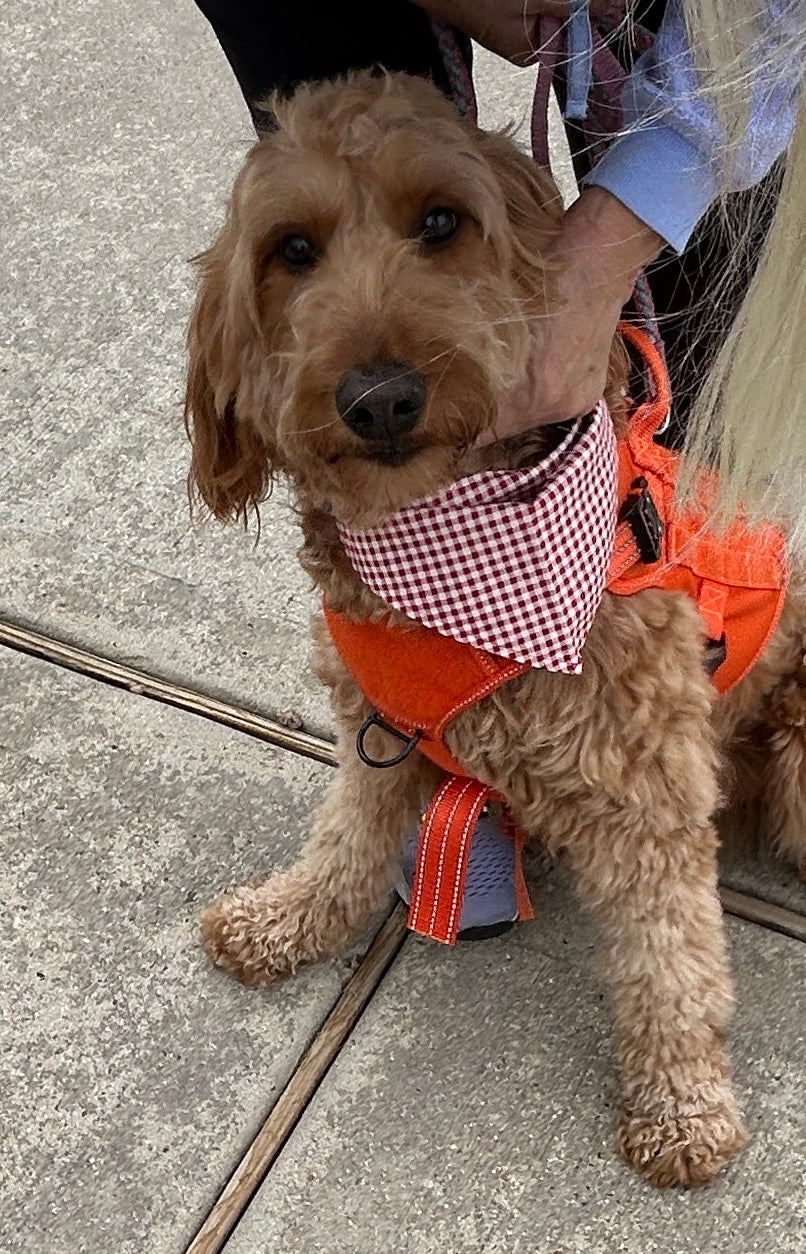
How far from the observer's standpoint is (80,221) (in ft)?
13.1

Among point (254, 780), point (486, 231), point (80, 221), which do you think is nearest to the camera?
point (486, 231)

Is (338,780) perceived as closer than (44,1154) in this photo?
No

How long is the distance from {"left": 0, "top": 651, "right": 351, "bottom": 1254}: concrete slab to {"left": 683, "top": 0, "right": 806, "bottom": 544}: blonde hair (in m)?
1.20

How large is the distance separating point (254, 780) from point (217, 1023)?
51 cm

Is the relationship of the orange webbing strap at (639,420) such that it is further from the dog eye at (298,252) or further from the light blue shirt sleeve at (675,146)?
the dog eye at (298,252)

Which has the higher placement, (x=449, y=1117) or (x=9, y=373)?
(x=9, y=373)

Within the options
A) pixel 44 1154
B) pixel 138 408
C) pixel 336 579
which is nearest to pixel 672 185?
pixel 336 579

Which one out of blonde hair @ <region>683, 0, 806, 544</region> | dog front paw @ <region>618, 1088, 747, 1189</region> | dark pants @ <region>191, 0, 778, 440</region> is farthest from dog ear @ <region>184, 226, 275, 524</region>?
dog front paw @ <region>618, 1088, 747, 1189</region>

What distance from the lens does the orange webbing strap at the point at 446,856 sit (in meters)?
2.09

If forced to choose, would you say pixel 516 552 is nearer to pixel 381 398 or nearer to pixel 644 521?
pixel 644 521

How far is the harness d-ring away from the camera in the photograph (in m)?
2.02

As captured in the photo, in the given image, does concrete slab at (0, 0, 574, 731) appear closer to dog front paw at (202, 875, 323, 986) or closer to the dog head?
dog front paw at (202, 875, 323, 986)

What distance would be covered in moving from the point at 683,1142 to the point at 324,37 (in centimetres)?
182

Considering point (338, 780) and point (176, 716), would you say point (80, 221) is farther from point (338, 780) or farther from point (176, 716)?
point (338, 780)
